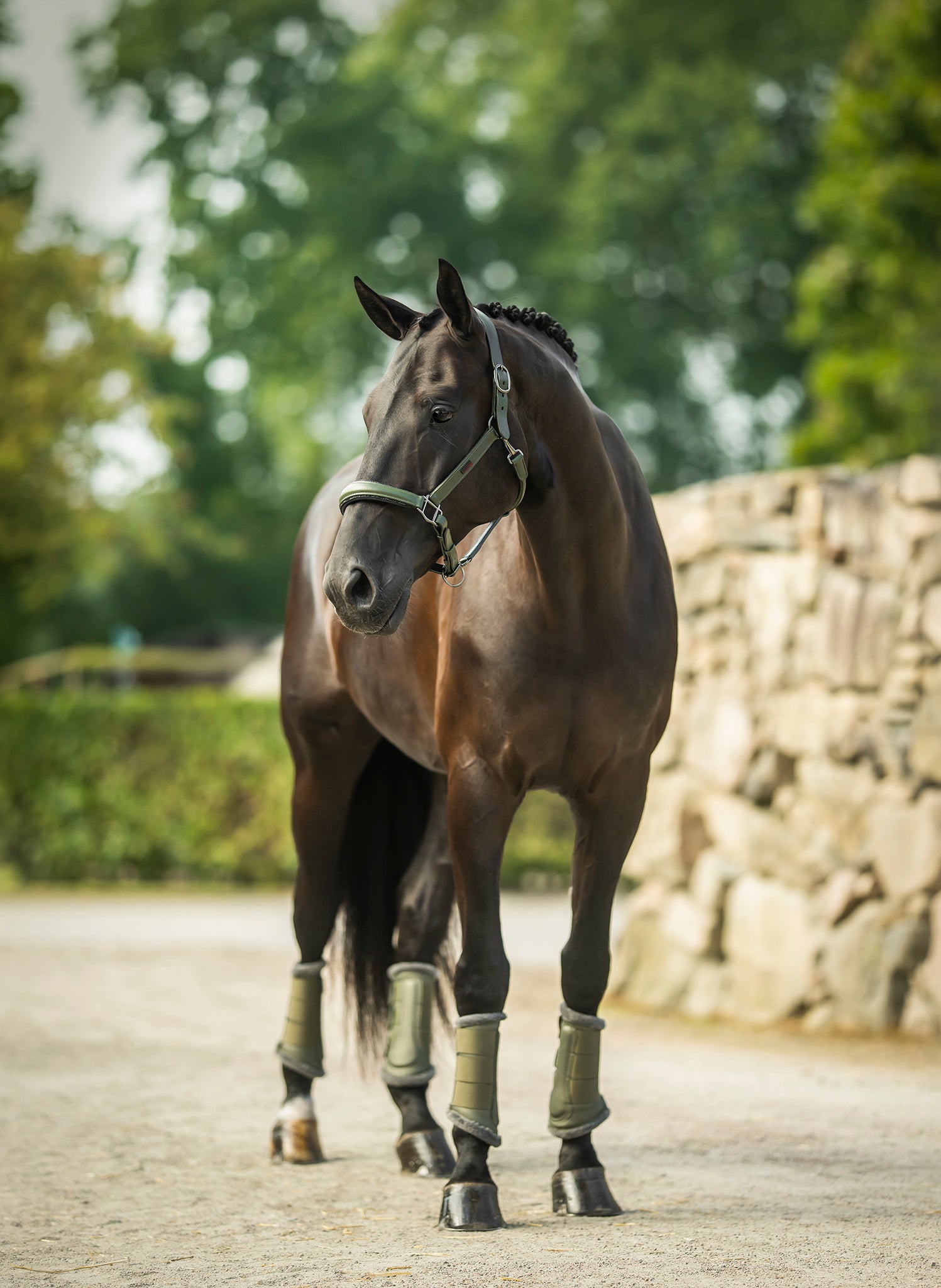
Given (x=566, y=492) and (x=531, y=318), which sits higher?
(x=531, y=318)

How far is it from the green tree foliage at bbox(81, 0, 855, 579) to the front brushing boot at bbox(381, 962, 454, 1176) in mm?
21055

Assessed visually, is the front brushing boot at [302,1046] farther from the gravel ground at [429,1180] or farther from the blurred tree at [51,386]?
the blurred tree at [51,386]

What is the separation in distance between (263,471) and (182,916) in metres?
25.3

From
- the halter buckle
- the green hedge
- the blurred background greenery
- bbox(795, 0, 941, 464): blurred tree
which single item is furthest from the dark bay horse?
the blurred background greenery

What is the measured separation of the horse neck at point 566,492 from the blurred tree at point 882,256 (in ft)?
42.6

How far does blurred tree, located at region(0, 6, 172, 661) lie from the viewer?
1470 cm

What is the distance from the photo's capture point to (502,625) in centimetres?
355

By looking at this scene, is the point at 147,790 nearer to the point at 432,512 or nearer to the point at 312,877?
the point at 312,877

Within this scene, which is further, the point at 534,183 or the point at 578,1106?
the point at 534,183

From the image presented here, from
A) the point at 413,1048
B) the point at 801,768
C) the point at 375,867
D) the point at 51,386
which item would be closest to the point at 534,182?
the point at 51,386

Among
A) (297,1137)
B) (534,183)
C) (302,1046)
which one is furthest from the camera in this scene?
(534,183)

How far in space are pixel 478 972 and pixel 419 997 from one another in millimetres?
982

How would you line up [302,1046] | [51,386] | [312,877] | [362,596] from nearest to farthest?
[362,596] → [302,1046] → [312,877] → [51,386]

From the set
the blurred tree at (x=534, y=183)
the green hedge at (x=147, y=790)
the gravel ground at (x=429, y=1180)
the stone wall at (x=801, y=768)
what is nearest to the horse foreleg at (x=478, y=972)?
the gravel ground at (x=429, y=1180)
